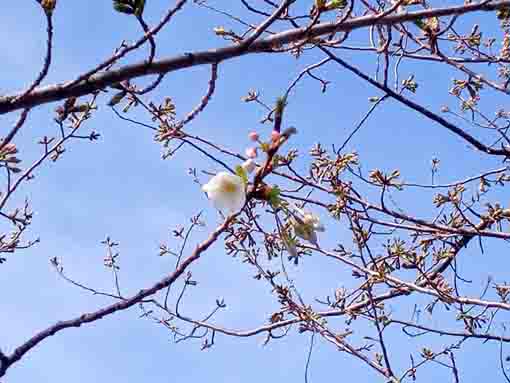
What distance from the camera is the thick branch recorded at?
5.15 feet

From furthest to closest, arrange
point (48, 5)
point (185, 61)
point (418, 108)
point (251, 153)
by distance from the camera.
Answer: point (418, 108)
point (185, 61)
point (251, 153)
point (48, 5)

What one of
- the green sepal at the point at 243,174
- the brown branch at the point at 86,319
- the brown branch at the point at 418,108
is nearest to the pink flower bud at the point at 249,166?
the green sepal at the point at 243,174

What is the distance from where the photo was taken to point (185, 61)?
1661mm

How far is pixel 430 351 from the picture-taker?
348cm

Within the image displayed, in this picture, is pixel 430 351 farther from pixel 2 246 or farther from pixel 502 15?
pixel 2 246

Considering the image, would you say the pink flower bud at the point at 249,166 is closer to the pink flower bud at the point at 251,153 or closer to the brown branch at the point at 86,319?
the pink flower bud at the point at 251,153

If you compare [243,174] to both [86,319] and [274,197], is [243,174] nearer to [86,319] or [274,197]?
[274,197]

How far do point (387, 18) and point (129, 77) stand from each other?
2.41ft

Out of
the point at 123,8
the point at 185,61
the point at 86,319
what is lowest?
the point at 86,319

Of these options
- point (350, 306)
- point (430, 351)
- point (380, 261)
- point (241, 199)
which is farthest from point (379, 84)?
point (241, 199)

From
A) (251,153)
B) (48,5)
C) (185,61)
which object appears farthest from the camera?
(185,61)

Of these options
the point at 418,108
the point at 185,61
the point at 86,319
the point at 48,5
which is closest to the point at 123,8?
the point at 48,5

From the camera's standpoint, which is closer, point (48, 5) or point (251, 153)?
point (48, 5)

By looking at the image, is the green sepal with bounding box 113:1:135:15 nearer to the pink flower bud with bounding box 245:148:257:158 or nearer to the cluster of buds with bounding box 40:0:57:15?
the cluster of buds with bounding box 40:0:57:15
